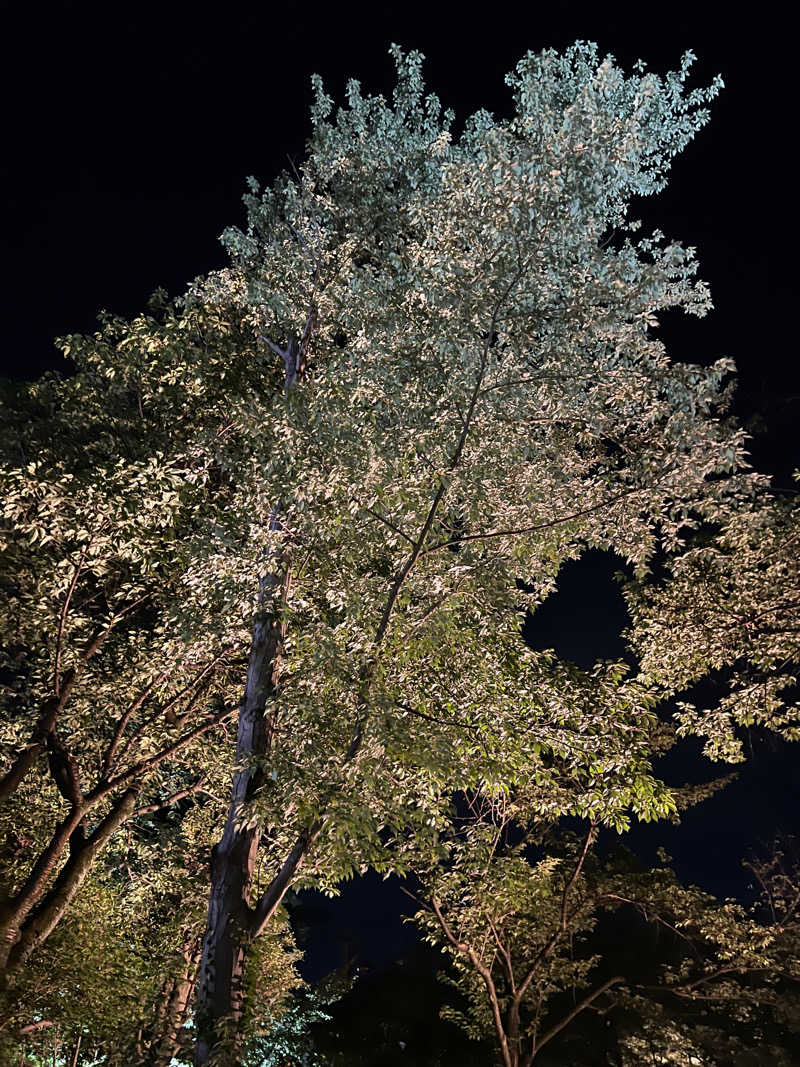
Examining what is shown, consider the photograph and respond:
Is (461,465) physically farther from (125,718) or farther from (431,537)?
(125,718)

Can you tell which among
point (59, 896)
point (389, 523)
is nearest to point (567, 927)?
point (59, 896)

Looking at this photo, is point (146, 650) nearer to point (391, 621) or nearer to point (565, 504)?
point (391, 621)

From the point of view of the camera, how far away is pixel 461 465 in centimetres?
675

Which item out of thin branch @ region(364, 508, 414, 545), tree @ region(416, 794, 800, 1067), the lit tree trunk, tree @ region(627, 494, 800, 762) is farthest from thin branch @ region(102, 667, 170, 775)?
tree @ region(627, 494, 800, 762)

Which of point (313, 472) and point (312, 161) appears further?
point (312, 161)

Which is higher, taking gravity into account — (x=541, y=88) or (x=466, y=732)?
(x=541, y=88)

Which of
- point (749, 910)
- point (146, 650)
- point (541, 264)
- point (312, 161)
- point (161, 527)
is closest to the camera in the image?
point (541, 264)

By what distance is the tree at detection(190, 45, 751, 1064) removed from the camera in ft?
20.8

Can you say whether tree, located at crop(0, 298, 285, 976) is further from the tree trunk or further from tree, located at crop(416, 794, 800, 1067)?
tree, located at crop(416, 794, 800, 1067)

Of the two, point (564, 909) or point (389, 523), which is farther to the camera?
point (564, 909)

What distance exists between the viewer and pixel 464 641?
7262mm

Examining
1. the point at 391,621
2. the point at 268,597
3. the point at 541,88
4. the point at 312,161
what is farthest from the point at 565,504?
the point at 312,161

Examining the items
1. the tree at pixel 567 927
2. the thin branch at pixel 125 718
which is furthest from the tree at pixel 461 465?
the tree at pixel 567 927

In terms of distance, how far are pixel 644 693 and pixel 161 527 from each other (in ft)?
21.0
